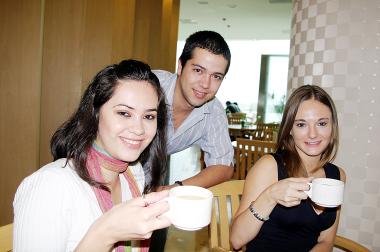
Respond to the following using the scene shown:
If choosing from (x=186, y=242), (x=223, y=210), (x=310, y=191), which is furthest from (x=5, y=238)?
(x=186, y=242)

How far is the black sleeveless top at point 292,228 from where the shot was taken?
1.59 m

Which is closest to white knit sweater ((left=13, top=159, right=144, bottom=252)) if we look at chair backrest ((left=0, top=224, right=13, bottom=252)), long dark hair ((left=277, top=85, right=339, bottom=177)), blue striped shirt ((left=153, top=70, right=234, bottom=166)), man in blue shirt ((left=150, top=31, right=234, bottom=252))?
chair backrest ((left=0, top=224, right=13, bottom=252))

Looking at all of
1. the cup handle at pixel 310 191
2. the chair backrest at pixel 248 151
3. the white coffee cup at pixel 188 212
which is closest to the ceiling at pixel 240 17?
the chair backrest at pixel 248 151

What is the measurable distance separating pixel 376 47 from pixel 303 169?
1.06m

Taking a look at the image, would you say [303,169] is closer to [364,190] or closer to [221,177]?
[221,177]

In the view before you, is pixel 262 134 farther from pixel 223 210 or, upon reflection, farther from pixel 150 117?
pixel 150 117

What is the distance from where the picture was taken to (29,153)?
2.69m

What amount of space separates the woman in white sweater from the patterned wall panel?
146 centimetres

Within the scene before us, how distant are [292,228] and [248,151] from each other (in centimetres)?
202

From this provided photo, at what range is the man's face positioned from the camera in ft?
5.85

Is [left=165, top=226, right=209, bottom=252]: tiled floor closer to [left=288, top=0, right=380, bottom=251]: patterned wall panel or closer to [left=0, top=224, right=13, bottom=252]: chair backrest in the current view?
[left=288, top=0, right=380, bottom=251]: patterned wall panel

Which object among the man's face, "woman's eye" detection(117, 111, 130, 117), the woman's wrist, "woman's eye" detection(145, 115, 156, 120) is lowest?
the woman's wrist

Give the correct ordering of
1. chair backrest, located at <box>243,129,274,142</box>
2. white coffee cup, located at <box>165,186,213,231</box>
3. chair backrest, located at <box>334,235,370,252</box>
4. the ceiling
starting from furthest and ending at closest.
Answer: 1. the ceiling
2. chair backrest, located at <box>243,129,274,142</box>
3. chair backrest, located at <box>334,235,370,252</box>
4. white coffee cup, located at <box>165,186,213,231</box>

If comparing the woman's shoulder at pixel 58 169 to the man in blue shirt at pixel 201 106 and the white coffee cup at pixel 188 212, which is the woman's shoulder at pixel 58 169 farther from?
the man in blue shirt at pixel 201 106
